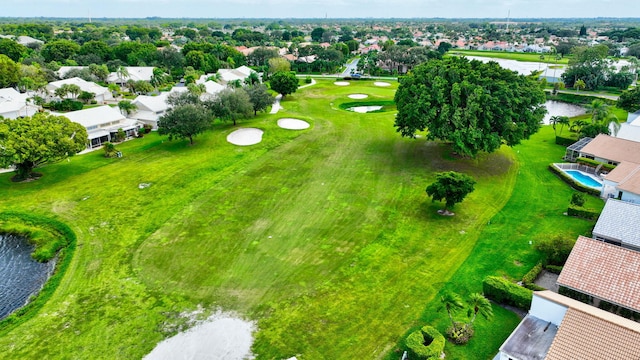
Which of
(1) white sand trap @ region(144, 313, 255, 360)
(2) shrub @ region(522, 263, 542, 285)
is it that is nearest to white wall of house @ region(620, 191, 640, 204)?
(2) shrub @ region(522, 263, 542, 285)

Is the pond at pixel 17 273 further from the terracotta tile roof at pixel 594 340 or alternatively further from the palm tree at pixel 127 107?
the palm tree at pixel 127 107

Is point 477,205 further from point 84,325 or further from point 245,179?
point 84,325

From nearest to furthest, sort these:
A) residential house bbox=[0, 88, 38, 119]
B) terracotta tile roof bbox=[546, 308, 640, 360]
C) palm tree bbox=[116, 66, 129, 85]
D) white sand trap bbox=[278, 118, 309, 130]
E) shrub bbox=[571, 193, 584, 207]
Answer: terracotta tile roof bbox=[546, 308, 640, 360], shrub bbox=[571, 193, 584, 207], white sand trap bbox=[278, 118, 309, 130], residential house bbox=[0, 88, 38, 119], palm tree bbox=[116, 66, 129, 85]

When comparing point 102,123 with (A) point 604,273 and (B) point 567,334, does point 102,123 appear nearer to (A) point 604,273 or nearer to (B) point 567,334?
(B) point 567,334

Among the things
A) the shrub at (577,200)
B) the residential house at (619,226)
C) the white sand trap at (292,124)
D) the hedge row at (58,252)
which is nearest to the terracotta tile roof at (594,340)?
the residential house at (619,226)

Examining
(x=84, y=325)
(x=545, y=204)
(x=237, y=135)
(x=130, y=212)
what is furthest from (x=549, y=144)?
(x=84, y=325)

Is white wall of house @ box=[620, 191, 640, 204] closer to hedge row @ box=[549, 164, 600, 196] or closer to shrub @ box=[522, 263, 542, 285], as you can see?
hedge row @ box=[549, 164, 600, 196]
